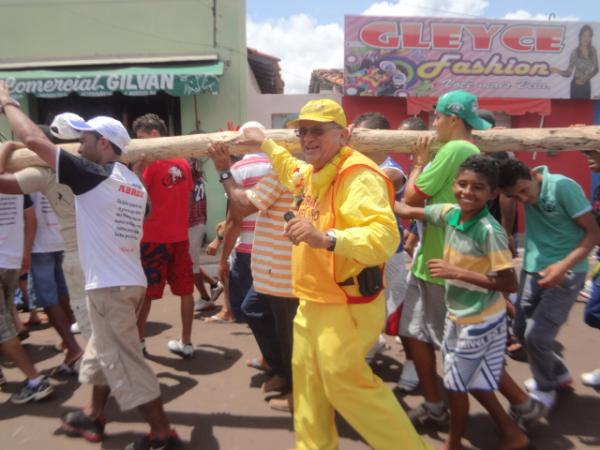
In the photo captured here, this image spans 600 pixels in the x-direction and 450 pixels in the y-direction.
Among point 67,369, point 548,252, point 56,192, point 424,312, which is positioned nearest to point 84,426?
point 67,369

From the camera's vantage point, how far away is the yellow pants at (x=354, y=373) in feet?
7.30

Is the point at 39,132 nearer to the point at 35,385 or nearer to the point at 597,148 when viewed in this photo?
the point at 35,385

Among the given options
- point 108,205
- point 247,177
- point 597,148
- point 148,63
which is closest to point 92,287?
point 108,205

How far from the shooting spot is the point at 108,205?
2.71 m

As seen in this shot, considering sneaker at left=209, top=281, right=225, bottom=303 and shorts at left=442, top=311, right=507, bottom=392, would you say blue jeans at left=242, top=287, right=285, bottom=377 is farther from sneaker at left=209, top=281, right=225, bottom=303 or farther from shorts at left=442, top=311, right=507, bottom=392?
sneaker at left=209, top=281, right=225, bottom=303

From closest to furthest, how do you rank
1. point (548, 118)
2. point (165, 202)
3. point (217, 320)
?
point (165, 202) → point (217, 320) → point (548, 118)

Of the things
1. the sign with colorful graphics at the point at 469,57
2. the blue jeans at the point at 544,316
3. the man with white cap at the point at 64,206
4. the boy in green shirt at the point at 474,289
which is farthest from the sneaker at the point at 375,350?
the sign with colorful graphics at the point at 469,57

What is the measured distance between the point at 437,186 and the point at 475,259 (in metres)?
0.52

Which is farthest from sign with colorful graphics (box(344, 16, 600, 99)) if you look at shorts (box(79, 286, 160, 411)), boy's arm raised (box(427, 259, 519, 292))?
shorts (box(79, 286, 160, 411))

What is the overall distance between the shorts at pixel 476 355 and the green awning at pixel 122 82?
7018mm

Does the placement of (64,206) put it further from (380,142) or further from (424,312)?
(424,312)

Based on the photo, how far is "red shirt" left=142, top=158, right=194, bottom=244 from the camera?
4.05m

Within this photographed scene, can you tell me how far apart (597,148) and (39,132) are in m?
3.29

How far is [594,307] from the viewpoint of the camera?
3.38m
